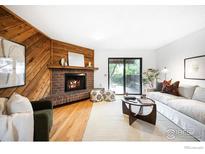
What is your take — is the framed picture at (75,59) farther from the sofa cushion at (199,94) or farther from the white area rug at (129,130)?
the sofa cushion at (199,94)

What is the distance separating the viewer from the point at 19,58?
2871mm

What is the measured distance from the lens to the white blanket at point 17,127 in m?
1.55

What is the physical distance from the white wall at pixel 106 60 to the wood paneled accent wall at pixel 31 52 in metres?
2.68

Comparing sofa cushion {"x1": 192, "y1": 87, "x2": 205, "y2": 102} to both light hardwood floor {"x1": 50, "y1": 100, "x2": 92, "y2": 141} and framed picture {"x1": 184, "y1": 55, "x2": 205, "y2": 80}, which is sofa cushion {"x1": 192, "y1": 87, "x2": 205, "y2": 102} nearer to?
framed picture {"x1": 184, "y1": 55, "x2": 205, "y2": 80}

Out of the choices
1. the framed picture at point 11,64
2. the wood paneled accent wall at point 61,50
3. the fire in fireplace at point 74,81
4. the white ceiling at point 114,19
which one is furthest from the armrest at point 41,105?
the fire in fireplace at point 74,81

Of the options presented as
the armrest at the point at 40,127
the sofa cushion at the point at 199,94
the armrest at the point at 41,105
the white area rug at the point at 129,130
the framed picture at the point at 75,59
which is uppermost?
the framed picture at the point at 75,59

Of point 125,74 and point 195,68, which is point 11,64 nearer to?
point 195,68

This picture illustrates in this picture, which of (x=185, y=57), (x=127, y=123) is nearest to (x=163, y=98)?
(x=127, y=123)

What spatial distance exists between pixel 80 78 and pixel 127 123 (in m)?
3.10

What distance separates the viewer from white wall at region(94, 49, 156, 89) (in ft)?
21.3

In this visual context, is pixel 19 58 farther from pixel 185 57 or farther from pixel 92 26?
pixel 185 57

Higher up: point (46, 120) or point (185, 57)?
point (185, 57)

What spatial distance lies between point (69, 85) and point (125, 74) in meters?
2.88

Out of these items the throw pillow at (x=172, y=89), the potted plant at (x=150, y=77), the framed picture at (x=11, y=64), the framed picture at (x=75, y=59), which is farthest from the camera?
Answer: the potted plant at (x=150, y=77)
